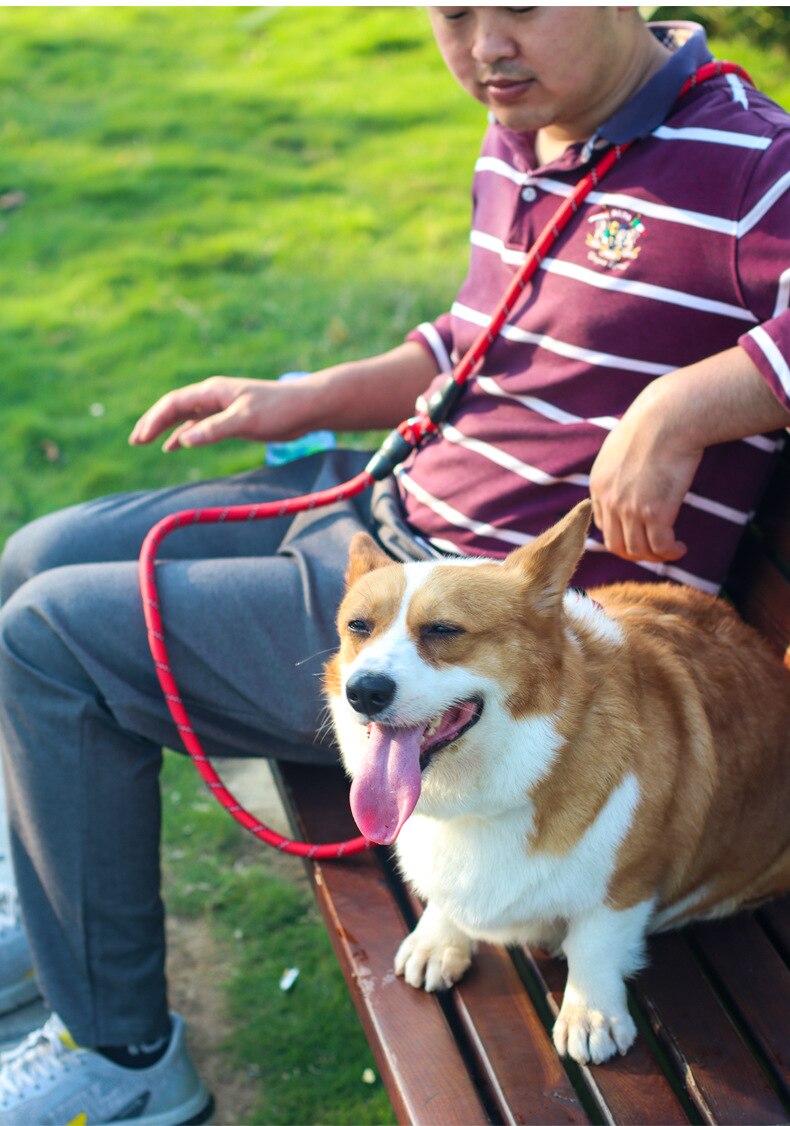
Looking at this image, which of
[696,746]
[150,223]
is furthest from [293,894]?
[150,223]

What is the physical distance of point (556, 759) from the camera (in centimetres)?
179

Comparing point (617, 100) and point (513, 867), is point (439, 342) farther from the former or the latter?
point (513, 867)

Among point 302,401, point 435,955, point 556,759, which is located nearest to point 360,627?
point 556,759

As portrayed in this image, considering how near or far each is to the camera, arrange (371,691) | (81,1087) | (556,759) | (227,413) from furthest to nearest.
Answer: (227,413) < (81,1087) < (556,759) < (371,691)

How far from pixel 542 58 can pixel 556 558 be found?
3.08ft

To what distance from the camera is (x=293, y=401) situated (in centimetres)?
268

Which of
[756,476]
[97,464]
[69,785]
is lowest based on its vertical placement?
[97,464]

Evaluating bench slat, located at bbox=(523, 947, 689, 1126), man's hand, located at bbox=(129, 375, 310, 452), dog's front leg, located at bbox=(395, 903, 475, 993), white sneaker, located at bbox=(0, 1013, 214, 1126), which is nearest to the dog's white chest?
dog's front leg, located at bbox=(395, 903, 475, 993)

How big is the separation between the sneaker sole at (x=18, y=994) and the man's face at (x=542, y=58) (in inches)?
84.8

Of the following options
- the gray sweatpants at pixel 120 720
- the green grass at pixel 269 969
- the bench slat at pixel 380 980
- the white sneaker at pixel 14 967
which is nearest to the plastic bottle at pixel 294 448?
the gray sweatpants at pixel 120 720

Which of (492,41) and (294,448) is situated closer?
(492,41)

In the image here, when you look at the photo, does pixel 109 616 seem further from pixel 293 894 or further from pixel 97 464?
pixel 97 464

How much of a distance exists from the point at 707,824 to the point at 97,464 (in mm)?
3315

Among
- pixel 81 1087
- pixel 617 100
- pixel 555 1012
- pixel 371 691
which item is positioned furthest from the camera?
pixel 81 1087
